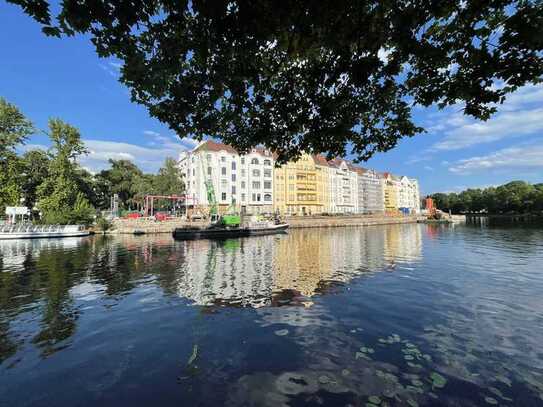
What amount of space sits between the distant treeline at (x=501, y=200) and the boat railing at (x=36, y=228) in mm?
184853

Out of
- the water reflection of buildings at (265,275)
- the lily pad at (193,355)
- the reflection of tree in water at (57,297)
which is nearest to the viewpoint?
the lily pad at (193,355)

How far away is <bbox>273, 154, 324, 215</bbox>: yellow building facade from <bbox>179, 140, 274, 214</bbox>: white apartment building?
496cm

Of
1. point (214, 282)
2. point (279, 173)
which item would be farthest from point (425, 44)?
point (279, 173)

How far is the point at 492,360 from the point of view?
7.25 metres

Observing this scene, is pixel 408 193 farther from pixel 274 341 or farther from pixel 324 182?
pixel 274 341

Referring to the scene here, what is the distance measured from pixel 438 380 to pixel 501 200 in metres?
195

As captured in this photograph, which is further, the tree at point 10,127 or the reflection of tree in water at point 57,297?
the tree at point 10,127

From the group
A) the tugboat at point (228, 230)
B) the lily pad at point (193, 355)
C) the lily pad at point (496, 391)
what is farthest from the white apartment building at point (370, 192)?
the lily pad at point (193, 355)

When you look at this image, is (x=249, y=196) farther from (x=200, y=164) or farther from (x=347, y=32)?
(x=347, y=32)

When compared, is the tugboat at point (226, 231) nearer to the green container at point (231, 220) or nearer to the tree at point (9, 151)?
the green container at point (231, 220)

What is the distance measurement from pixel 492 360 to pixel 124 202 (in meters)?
103

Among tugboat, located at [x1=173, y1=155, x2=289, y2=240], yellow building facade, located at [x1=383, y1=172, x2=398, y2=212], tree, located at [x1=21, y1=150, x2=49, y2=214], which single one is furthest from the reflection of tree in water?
yellow building facade, located at [x1=383, y1=172, x2=398, y2=212]

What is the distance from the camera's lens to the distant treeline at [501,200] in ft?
461

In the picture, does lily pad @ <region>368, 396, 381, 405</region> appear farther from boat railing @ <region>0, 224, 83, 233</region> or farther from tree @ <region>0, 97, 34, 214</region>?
tree @ <region>0, 97, 34, 214</region>
